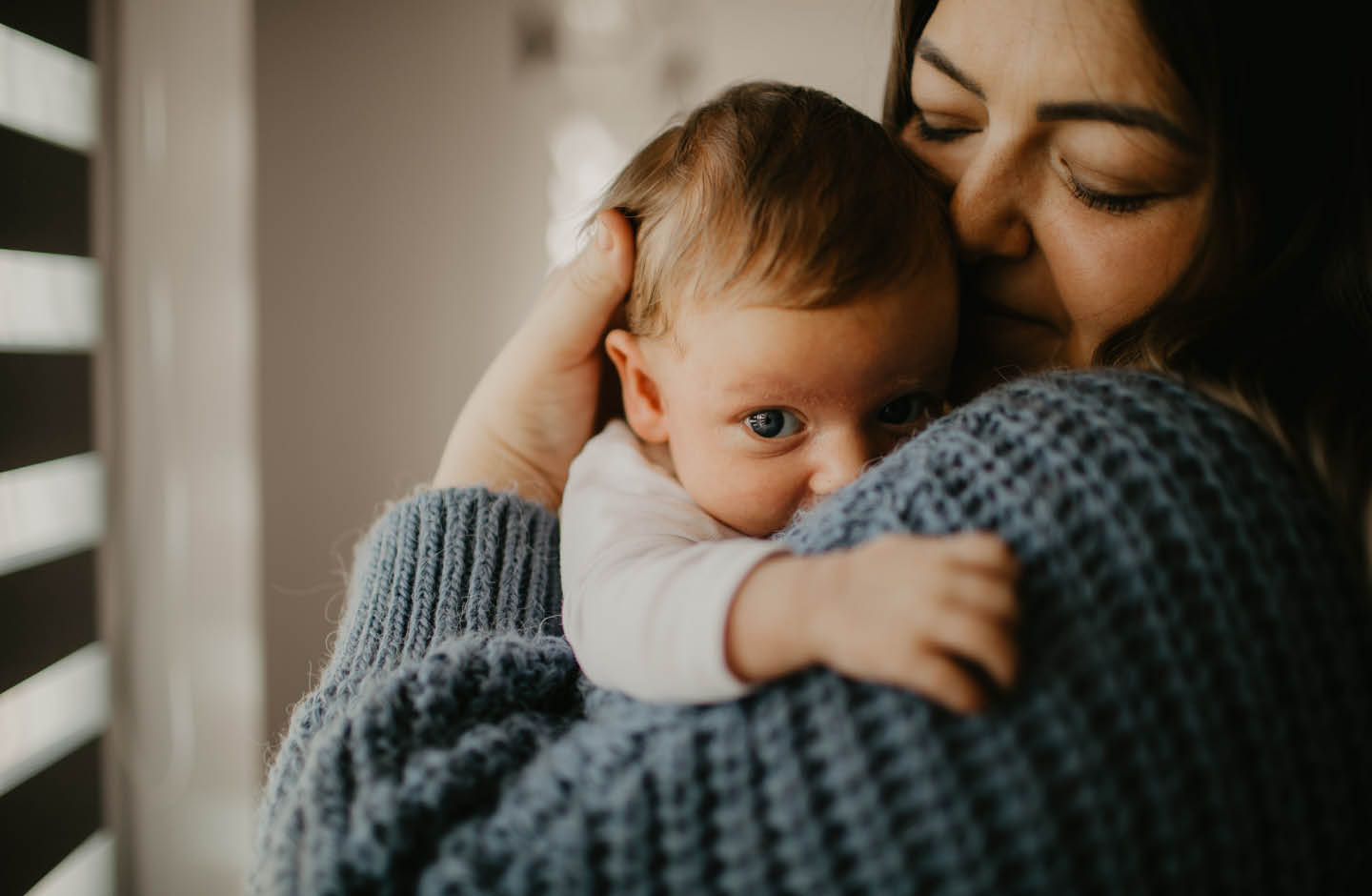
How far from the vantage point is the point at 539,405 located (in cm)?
101

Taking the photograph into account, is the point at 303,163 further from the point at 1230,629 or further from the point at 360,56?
the point at 1230,629

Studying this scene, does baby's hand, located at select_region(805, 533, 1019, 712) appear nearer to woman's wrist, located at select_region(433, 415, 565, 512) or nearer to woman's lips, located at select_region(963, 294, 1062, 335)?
woman's lips, located at select_region(963, 294, 1062, 335)

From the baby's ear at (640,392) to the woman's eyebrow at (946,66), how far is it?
0.41 m

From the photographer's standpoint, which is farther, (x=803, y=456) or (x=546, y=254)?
(x=546, y=254)

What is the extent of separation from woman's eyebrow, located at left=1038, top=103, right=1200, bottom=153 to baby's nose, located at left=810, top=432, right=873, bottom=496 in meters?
0.33

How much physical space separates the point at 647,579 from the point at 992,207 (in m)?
0.49

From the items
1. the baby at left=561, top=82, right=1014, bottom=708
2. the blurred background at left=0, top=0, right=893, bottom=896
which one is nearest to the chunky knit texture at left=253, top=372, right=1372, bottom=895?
the baby at left=561, top=82, right=1014, bottom=708

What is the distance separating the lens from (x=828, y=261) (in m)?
0.72

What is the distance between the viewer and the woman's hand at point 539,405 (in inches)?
38.4

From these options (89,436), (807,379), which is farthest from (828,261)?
(89,436)

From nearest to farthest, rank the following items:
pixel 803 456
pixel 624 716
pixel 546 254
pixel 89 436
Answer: pixel 624 716 → pixel 803 456 → pixel 89 436 → pixel 546 254

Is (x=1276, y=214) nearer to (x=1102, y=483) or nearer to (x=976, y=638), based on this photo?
(x=1102, y=483)

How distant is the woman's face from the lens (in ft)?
2.14

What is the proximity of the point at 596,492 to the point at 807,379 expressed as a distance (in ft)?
0.78
